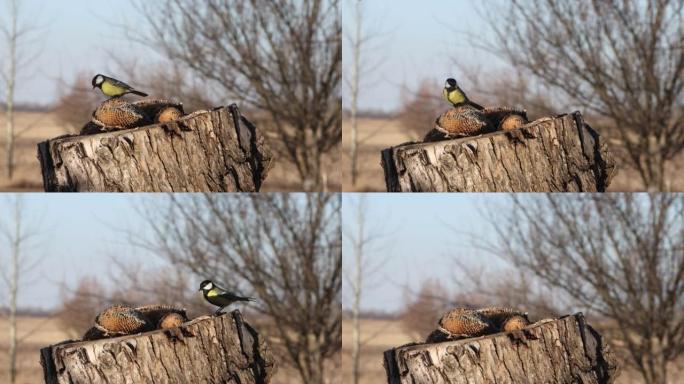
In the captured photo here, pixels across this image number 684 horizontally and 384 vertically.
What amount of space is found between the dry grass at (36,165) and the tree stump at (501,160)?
5.36 meters

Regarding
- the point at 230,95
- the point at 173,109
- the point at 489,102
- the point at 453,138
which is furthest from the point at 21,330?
the point at 453,138

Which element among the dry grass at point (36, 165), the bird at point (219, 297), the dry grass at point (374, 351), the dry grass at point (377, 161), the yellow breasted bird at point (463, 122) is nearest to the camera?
the yellow breasted bird at point (463, 122)

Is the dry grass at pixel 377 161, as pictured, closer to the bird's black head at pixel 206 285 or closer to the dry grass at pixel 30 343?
the dry grass at pixel 30 343

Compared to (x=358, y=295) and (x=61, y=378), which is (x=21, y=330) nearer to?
(x=358, y=295)

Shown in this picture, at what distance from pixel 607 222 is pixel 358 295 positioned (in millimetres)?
2079

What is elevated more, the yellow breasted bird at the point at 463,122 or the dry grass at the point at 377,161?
the dry grass at the point at 377,161

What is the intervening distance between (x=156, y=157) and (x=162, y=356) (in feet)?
2.56

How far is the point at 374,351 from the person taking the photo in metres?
9.11

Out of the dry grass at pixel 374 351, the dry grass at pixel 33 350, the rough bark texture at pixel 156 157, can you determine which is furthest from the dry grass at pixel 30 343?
the rough bark texture at pixel 156 157

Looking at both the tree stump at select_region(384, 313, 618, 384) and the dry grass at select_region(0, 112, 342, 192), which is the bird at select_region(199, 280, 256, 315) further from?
Result: the dry grass at select_region(0, 112, 342, 192)

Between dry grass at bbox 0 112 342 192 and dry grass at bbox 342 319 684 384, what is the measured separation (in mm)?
1244

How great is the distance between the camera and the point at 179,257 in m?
Answer: 9.19

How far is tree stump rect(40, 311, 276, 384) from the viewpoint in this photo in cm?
405

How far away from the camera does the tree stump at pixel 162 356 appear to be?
4.05m
